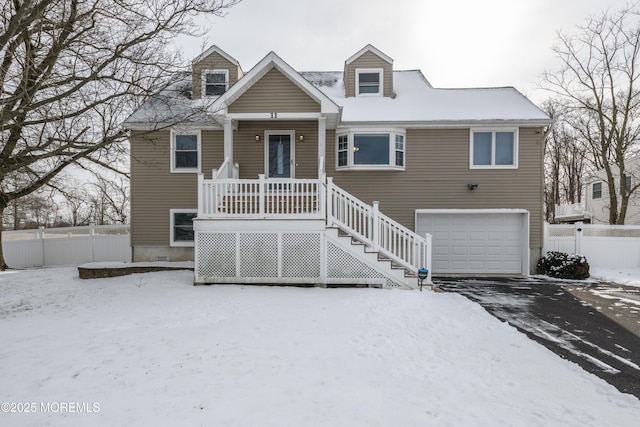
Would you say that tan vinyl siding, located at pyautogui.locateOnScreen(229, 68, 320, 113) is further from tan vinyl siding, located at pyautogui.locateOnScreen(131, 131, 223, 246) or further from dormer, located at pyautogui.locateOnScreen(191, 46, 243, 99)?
dormer, located at pyautogui.locateOnScreen(191, 46, 243, 99)

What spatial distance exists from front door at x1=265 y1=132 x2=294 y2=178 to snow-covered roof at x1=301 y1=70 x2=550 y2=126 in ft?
6.96

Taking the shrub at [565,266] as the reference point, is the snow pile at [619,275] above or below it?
below

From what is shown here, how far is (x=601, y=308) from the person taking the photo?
7.16 metres

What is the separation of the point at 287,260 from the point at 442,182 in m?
6.26

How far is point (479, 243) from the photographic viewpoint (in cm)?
1117

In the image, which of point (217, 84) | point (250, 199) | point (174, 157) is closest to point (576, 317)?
point (250, 199)

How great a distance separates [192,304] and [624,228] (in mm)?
14314

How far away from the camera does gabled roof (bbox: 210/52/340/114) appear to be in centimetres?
916

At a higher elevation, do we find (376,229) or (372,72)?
(372,72)

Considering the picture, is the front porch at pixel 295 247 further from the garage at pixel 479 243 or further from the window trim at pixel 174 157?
the window trim at pixel 174 157

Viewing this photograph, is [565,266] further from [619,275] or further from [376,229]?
[376,229]

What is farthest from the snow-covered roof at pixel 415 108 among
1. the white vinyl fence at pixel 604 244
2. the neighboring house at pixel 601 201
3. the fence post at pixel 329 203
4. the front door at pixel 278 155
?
the neighboring house at pixel 601 201

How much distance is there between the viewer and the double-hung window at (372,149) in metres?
10.9

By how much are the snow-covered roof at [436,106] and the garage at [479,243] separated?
3110 millimetres
